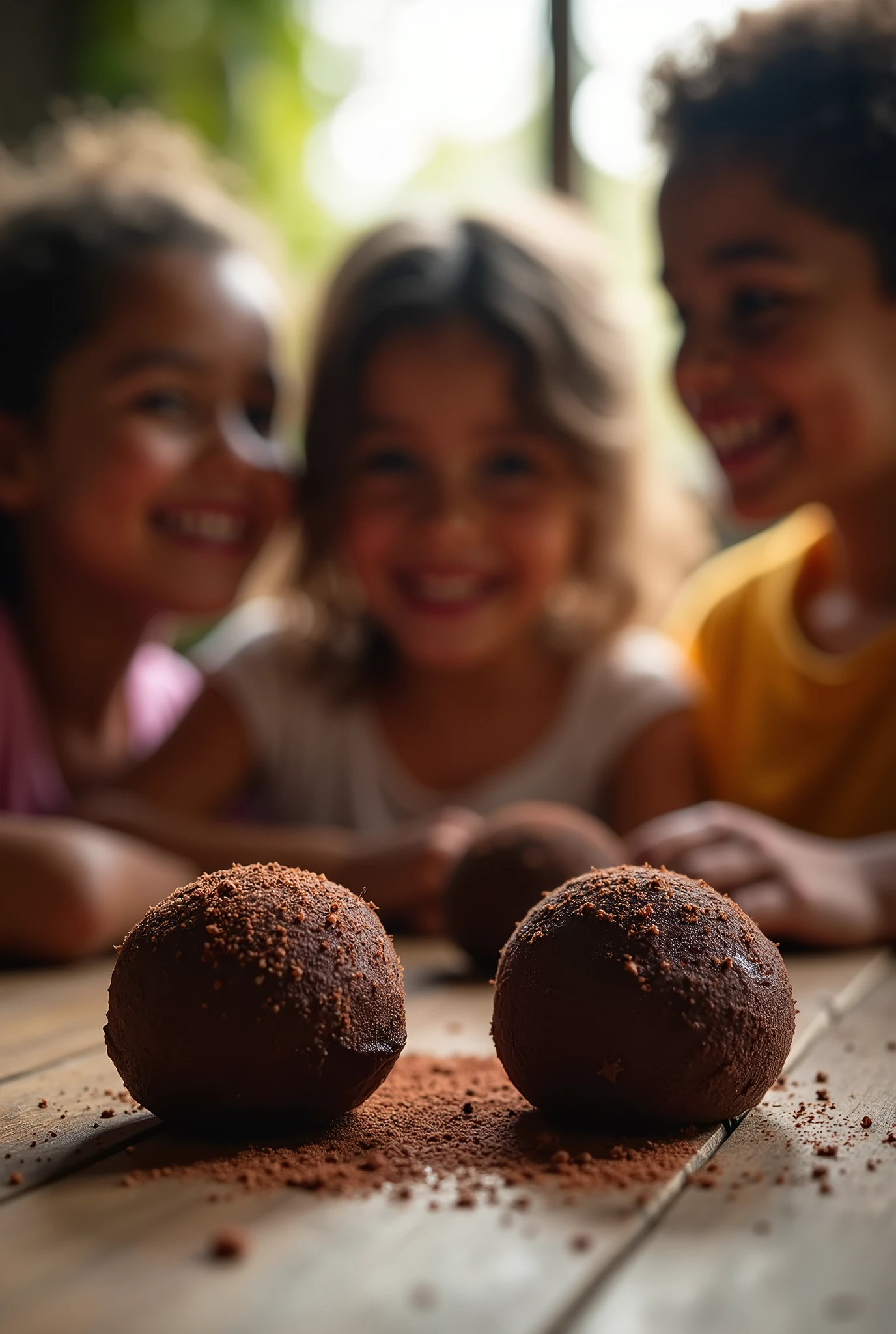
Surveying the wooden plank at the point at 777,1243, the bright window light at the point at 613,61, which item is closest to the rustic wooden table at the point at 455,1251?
the wooden plank at the point at 777,1243

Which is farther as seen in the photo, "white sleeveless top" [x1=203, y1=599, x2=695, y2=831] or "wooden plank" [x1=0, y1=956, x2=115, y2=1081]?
A: "white sleeveless top" [x1=203, y1=599, x2=695, y2=831]

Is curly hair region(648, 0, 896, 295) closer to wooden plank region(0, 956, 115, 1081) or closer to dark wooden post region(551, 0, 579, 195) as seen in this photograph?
dark wooden post region(551, 0, 579, 195)

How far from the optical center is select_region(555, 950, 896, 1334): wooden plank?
0.56 metres

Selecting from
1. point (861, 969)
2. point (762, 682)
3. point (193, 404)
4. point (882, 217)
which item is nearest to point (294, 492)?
point (193, 404)

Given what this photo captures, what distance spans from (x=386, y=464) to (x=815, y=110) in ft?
2.58

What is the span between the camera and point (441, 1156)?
78 cm

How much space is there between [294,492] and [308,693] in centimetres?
34

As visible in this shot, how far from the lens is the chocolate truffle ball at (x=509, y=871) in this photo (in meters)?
1.32

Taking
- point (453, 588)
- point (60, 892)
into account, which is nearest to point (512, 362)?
point (453, 588)

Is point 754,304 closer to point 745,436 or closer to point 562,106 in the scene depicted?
point 745,436

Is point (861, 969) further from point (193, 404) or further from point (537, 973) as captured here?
point (193, 404)

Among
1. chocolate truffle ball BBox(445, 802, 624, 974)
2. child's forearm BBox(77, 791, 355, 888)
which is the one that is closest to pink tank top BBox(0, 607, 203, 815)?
child's forearm BBox(77, 791, 355, 888)

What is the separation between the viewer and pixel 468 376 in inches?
75.8

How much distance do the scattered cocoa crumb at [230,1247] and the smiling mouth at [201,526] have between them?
1486 millimetres
